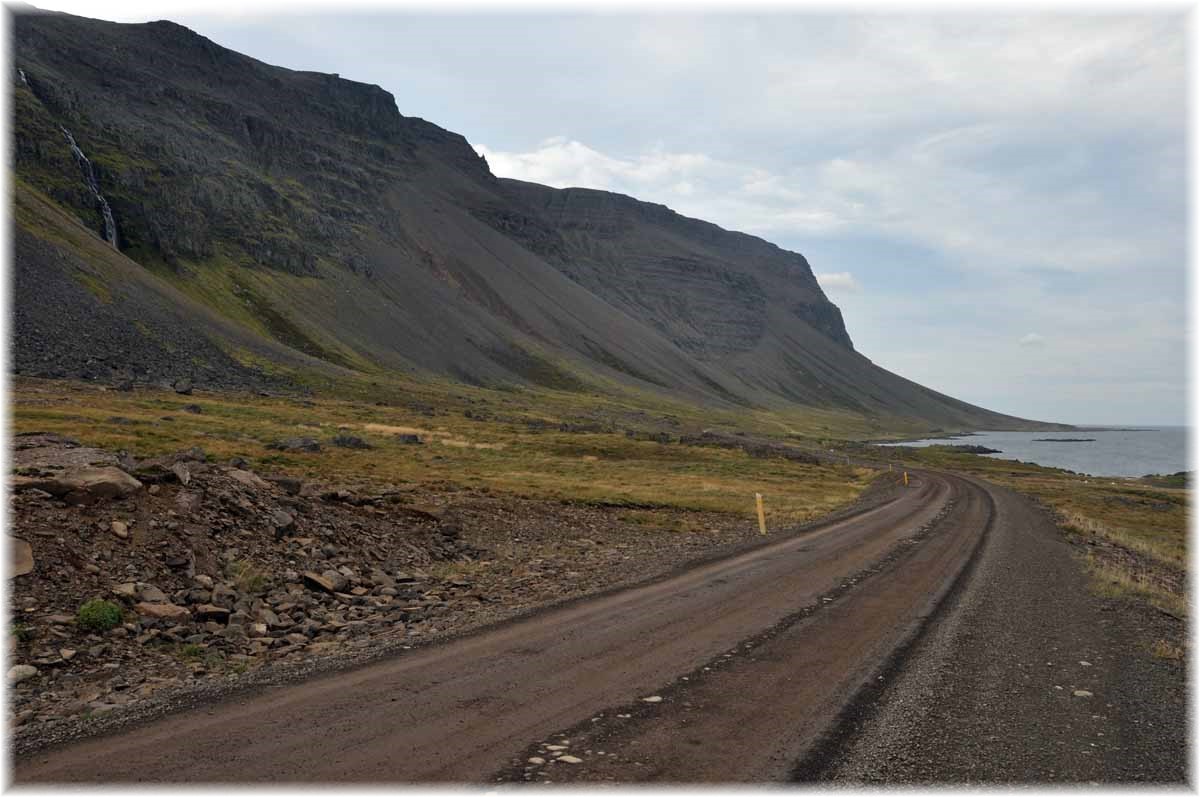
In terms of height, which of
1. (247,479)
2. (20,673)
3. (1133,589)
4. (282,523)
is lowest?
(1133,589)

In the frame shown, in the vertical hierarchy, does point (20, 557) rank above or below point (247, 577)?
above

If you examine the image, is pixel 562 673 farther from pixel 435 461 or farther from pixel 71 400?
pixel 71 400

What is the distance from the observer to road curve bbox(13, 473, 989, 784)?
5805 mm

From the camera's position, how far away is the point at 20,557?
10.4 metres

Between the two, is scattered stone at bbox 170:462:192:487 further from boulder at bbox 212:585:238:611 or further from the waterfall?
the waterfall

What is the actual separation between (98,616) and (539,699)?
23.6 ft

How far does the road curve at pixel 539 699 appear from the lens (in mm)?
5805

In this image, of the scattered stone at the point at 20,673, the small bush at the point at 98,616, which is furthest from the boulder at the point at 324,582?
the scattered stone at the point at 20,673

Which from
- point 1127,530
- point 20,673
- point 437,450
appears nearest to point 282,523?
point 20,673

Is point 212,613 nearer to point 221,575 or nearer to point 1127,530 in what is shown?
point 221,575

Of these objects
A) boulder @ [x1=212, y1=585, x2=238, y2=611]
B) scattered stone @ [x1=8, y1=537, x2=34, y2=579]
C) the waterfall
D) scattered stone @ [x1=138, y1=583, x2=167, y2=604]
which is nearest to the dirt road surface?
boulder @ [x1=212, y1=585, x2=238, y2=611]

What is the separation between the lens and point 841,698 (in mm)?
7320


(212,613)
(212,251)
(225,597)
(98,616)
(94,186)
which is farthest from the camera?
(212,251)

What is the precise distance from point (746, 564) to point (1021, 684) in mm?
8413
